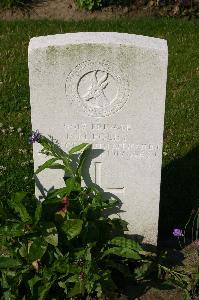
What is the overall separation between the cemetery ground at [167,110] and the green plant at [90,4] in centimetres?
37

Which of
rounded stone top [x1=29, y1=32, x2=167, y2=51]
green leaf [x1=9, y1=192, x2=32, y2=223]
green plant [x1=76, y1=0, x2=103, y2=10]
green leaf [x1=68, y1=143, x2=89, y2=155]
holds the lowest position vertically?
green leaf [x1=9, y1=192, x2=32, y2=223]

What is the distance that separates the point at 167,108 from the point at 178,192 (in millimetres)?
1548

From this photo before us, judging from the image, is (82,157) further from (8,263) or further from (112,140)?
(8,263)

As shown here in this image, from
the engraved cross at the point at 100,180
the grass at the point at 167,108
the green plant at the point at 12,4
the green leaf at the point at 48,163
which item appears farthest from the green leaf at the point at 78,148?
the green plant at the point at 12,4

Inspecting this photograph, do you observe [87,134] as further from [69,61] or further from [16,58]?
[16,58]

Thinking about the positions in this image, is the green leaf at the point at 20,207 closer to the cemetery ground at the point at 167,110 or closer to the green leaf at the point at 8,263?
the green leaf at the point at 8,263

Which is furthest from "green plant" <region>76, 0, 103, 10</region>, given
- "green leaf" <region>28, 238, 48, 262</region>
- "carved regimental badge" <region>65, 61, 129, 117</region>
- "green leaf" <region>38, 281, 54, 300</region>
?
"green leaf" <region>38, 281, 54, 300</region>

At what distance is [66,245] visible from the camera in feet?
13.3

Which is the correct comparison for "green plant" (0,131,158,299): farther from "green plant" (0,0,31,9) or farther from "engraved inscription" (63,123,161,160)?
"green plant" (0,0,31,9)

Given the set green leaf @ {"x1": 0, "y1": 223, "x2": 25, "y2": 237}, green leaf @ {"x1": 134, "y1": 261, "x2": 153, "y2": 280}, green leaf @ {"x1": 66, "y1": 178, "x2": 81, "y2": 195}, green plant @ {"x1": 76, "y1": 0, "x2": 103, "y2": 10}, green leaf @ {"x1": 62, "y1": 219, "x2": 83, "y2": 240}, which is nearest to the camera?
green leaf @ {"x1": 0, "y1": 223, "x2": 25, "y2": 237}

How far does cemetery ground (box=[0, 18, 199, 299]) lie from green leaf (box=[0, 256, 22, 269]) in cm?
117

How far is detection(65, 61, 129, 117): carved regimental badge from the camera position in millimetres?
3865

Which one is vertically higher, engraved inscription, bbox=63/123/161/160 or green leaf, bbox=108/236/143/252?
engraved inscription, bbox=63/123/161/160

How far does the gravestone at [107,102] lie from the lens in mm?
3805
